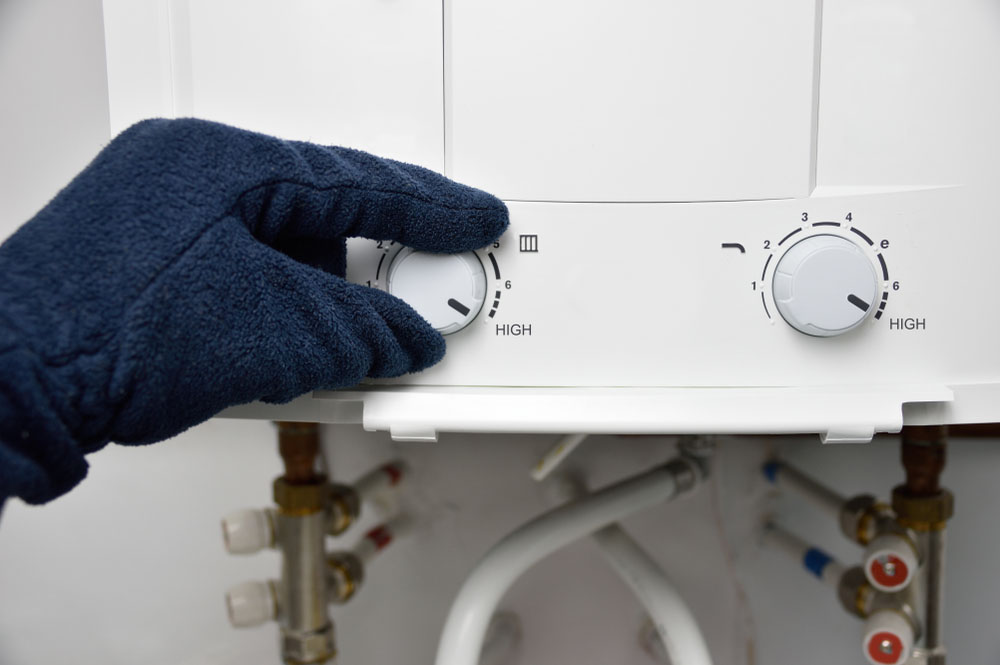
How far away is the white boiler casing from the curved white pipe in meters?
0.25

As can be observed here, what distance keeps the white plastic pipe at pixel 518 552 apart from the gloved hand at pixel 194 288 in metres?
0.22

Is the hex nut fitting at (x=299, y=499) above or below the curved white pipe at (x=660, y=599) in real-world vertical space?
above

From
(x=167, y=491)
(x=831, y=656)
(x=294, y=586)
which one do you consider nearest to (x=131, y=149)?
(x=294, y=586)

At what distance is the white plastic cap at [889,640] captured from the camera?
48 cm

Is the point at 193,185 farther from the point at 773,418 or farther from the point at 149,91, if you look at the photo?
the point at 773,418

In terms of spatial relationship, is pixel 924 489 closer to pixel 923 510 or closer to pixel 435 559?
pixel 923 510

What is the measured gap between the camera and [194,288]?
0.28m

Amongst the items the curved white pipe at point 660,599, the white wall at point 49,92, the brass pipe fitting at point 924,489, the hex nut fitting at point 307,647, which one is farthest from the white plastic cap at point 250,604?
the brass pipe fitting at point 924,489

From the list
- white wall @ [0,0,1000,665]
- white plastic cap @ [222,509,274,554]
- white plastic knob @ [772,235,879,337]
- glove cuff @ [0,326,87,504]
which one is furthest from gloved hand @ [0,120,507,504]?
white wall @ [0,0,1000,665]

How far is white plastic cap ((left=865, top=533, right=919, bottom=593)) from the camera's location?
1.59 ft

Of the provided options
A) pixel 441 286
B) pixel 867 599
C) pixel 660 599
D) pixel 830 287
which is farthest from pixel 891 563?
pixel 441 286

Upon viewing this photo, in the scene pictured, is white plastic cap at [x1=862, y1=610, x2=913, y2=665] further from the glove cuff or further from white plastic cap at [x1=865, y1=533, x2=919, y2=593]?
the glove cuff

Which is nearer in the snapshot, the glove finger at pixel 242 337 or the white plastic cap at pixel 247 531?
the glove finger at pixel 242 337

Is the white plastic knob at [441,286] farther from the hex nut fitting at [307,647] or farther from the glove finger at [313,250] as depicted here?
the hex nut fitting at [307,647]
